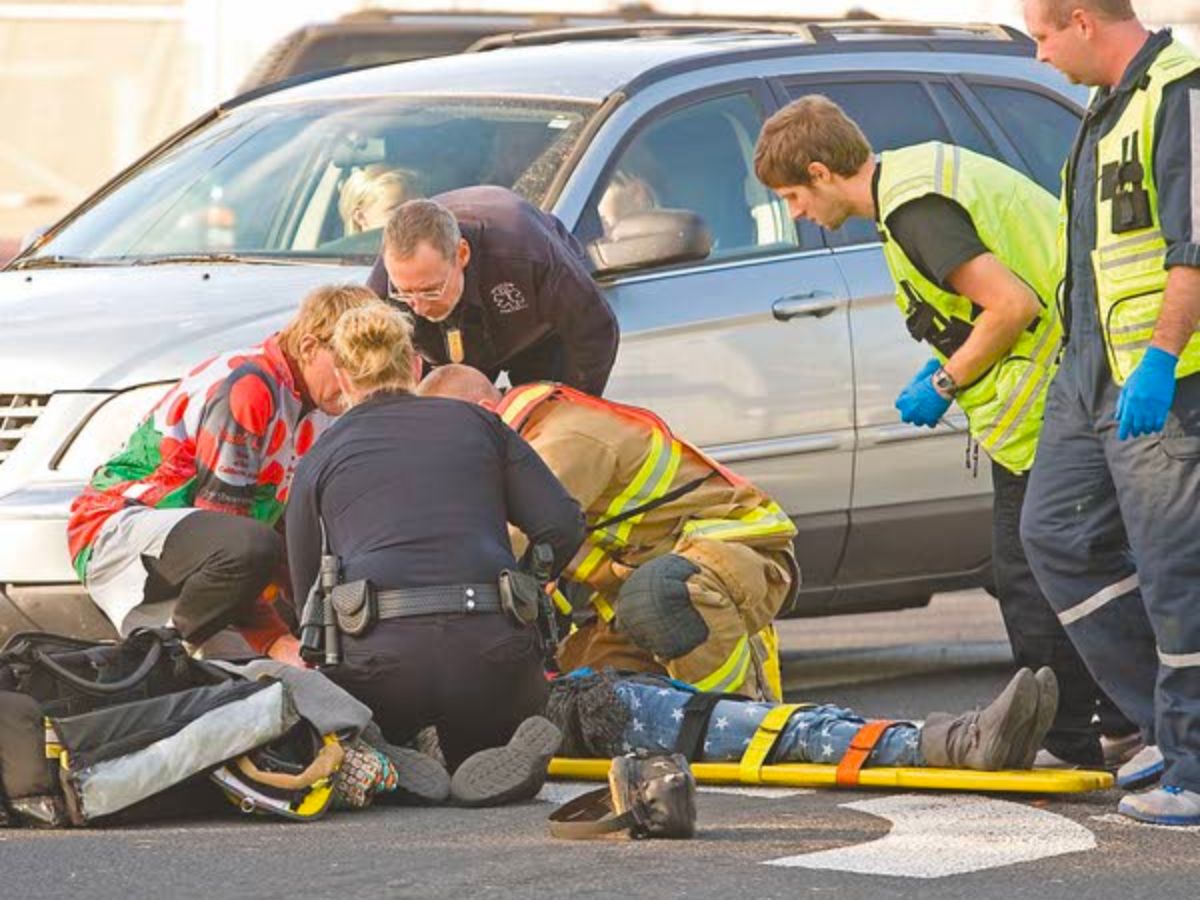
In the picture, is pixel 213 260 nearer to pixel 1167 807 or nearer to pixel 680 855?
pixel 680 855

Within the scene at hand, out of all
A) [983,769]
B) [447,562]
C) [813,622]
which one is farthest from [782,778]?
[813,622]

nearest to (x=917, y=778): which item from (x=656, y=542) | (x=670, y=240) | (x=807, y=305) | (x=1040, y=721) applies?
(x=1040, y=721)

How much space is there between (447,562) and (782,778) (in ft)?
2.95

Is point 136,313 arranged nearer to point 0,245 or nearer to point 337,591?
point 337,591

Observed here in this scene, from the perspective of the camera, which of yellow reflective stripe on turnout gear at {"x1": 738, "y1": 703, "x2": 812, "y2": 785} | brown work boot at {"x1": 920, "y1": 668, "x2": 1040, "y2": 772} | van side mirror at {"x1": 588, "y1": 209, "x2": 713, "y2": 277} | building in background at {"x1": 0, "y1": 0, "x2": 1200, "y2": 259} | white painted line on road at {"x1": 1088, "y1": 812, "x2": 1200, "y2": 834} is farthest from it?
building in background at {"x1": 0, "y1": 0, "x2": 1200, "y2": 259}

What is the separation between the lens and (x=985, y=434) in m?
7.56

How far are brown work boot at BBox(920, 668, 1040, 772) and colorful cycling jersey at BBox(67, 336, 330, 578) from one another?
5.70ft

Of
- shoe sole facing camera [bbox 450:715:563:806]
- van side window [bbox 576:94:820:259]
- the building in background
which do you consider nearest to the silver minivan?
van side window [bbox 576:94:820:259]

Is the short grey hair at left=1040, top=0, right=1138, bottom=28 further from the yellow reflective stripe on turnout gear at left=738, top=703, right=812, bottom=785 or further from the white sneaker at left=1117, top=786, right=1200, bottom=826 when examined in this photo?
the yellow reflective stripe on turnout gear at left=738, top=703, right=812, bottom=785

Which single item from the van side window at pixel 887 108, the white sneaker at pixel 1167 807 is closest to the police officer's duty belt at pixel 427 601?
the white sneaker at pixel 1167 807

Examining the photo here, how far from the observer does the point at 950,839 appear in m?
6.38

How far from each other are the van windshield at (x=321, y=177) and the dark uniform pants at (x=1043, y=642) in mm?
1918

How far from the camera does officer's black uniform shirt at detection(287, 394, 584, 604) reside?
6.98 metres

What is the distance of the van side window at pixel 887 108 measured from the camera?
9750 mm
